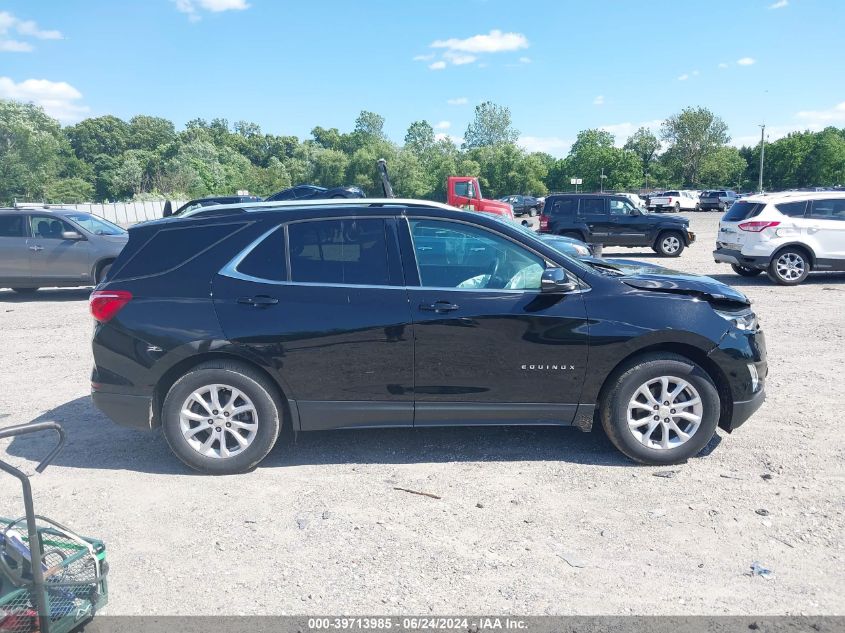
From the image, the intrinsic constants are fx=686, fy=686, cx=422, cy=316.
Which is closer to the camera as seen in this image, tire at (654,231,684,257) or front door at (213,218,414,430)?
front door at (213,218,414,430)

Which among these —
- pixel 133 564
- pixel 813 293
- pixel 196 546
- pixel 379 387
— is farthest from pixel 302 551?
pixel 813 293

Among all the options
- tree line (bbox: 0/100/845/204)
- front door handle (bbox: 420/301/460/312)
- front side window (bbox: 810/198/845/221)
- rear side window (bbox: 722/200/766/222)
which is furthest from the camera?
tree line (bbox: 0/100/845/204)

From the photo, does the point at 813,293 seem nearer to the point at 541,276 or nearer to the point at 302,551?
the point at 541,276

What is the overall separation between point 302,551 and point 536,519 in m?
1.36

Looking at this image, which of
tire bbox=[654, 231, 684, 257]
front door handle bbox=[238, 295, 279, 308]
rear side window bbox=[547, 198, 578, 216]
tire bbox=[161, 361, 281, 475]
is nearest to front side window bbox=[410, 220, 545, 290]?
front door handle bbox=[238, 295, 279, 308]

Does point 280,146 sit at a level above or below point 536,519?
above

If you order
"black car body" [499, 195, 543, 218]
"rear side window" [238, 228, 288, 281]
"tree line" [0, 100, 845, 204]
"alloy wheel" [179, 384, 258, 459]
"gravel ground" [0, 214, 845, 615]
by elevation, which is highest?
"tree line" [0, 100, 845, 204]

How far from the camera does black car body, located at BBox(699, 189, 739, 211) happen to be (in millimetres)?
58000

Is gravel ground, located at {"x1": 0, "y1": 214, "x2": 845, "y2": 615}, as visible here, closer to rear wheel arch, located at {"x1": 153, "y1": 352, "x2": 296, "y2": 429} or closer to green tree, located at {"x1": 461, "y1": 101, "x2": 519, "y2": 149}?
rear wheel arch, located at {"x1": 153, "y1": 352, "x2": 296, "y2": 429}

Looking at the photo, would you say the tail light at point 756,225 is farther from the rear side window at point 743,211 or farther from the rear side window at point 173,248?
the rear side window at point 173,248

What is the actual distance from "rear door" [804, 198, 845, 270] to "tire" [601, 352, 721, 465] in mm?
10401

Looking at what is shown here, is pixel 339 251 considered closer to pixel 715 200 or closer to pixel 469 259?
pixel 469 259

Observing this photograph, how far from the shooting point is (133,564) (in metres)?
3.63

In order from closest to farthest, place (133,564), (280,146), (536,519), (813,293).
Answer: (133,564), (536,519), (813,293), (280,146)
